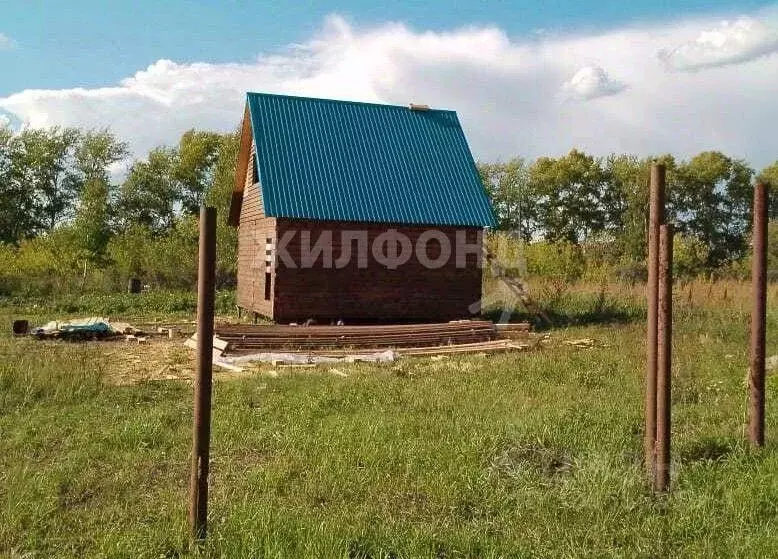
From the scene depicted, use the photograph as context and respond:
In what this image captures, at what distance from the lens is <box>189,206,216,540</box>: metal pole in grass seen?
4168mm

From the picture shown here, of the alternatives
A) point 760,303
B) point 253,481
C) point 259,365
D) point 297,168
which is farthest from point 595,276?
point 253,481

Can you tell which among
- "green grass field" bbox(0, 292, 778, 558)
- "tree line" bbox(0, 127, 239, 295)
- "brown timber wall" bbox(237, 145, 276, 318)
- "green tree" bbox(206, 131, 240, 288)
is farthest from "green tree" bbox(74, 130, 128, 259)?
"green grass field" bbox(0, 292, 778, 558)

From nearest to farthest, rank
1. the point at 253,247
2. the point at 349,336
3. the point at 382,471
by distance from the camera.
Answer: the point at 382,471
the point at 349,336
the point at 253,247

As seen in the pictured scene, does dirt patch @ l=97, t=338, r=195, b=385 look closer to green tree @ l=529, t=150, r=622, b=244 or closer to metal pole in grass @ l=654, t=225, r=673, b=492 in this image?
metal pole in grass @ l=654, t=225, r=673, b=492

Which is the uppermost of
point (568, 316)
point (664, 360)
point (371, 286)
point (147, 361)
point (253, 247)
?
point (253, 247)

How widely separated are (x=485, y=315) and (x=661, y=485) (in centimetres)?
1547

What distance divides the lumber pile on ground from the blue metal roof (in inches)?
132

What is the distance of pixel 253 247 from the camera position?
20203 mm

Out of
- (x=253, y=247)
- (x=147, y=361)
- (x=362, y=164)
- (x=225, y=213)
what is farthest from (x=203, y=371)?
(x=225, y=213)

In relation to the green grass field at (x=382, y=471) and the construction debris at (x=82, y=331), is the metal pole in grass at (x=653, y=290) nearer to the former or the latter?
the green grass field at (x=382, y=471)

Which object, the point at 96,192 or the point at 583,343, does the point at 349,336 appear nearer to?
the point at 583,343

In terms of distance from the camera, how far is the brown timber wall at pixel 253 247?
61.1ft

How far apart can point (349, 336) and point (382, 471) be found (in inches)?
377

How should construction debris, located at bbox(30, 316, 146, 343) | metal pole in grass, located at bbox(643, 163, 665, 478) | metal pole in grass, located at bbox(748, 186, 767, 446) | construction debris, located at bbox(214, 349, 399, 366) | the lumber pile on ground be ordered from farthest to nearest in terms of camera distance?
construction debris, located at bbox(30, 316, 146, 343) → the lumber pile on ground → construction debris, located at bbox(214, 349, 399, 366) → metal pole in grass, located at bbox(748, 186, 767, 446) → metal pole in grass, located at bbox(643, 163, 665, 478)
